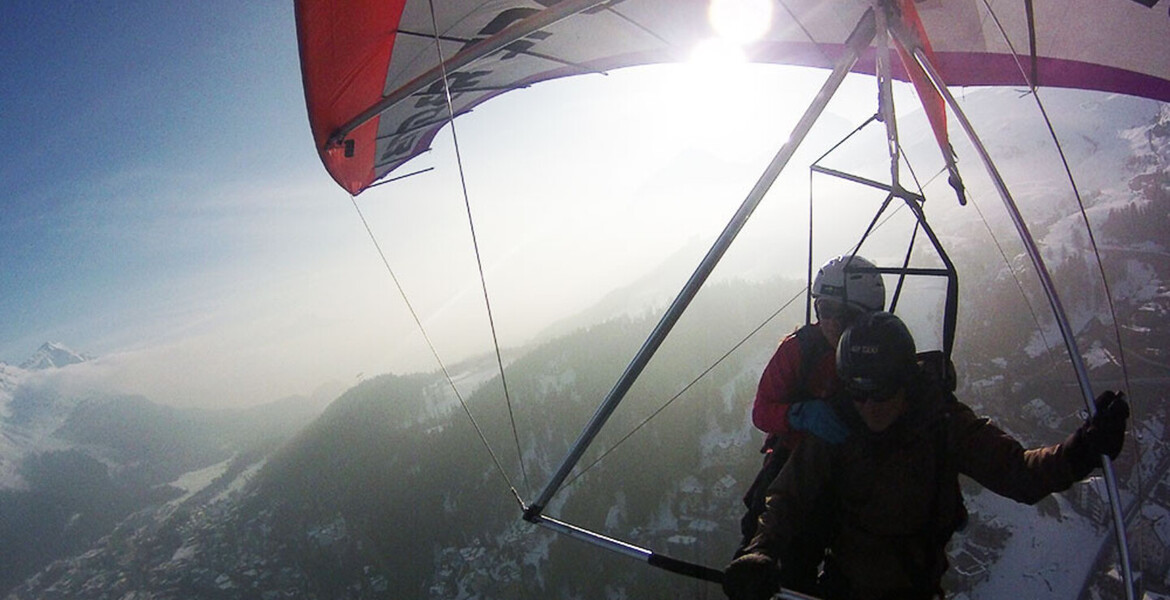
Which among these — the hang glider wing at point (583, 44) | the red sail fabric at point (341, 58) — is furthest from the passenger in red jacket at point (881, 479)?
the red sail fabric at point (341, 58)

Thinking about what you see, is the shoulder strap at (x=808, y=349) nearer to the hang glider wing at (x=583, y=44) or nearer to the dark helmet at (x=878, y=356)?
the dark helmet at (x=878, y=356)

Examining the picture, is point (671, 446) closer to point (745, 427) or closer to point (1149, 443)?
point (745, 427)

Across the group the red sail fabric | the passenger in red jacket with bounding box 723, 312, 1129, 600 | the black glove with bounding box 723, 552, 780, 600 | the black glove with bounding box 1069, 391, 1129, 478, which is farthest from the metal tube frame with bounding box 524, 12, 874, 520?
the red sail fabric

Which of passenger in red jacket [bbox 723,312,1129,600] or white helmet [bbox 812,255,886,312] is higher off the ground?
white helmet [bbox 812,255,886,312]

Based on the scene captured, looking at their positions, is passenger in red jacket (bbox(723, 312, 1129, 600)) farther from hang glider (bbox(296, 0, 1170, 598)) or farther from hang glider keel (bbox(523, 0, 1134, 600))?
hang glider (bbox(296, 0, 1170, 598))

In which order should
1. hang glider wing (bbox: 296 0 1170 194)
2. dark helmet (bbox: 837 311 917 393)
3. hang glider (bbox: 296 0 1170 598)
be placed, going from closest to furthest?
dark helmet (bbox: 837 311 917 393), hang glider (bbox: 296 0 1170 598), hang glider wing (bbox: 296 0 1170 194)

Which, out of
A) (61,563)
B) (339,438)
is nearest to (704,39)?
(339,438)

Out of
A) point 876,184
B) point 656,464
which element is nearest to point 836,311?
point 876,184
